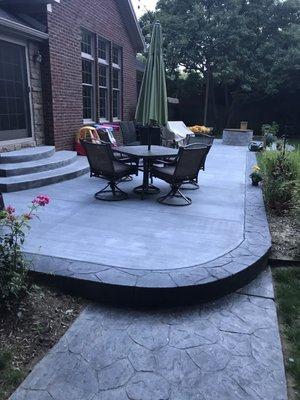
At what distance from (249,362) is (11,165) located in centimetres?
521

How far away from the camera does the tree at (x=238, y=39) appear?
15.4 m

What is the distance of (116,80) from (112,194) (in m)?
7.00

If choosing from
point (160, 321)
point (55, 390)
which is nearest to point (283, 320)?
point (160, 321)

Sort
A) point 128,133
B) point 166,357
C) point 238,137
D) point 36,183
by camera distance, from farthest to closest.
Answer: point 238,137 → point 128,133 → point 36,183 → point 166,357

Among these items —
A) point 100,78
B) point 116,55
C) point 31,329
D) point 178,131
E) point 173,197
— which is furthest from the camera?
point 178,131

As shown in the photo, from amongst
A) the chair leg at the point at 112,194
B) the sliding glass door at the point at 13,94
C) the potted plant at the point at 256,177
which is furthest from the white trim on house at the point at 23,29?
the potted plant at the point at 256,177

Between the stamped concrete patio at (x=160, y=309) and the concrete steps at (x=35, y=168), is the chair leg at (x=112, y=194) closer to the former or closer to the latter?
the stamped concrete patio at (x=160, y=309)

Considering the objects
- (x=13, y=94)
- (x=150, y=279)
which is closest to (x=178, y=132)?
(x=13, y=94)

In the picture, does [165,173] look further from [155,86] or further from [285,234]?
[285,234]

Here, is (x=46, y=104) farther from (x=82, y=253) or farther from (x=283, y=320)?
(x=283, y=320)

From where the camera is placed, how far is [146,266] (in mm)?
3082

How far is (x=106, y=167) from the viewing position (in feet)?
16.7

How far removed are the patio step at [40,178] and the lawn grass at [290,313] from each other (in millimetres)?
4038

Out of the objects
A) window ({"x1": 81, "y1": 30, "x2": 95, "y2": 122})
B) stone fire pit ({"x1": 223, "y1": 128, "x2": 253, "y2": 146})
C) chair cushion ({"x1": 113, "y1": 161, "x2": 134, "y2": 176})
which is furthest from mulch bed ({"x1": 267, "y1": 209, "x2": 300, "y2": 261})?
stone fire pit ({"x1": 223, "y1": 128, "x2": 253, "y2": 146})
